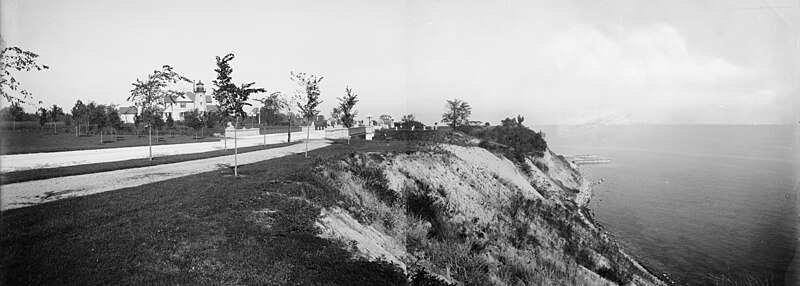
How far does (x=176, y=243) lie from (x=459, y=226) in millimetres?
9777

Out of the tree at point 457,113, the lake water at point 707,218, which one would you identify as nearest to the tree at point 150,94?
the lake water at point 707,218

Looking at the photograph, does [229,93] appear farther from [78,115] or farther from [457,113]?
[457,113]

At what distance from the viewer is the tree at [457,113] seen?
188 ft

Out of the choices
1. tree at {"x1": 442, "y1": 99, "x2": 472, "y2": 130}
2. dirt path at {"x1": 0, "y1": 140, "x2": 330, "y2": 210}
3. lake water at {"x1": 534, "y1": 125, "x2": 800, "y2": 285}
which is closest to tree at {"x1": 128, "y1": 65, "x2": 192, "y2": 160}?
dirt path at {"x1": 0, "y1": 140, "x2": 330, "y2": 210}

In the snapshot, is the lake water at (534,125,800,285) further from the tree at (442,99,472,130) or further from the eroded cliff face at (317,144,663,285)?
the tree at (442,99,472,130)

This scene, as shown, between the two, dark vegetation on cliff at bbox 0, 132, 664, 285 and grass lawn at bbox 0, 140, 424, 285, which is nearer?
grass lawn at bbox 0, 140, 424, 285

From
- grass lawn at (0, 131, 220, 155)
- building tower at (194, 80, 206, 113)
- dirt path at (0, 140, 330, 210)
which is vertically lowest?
dirt path at (0, 140, 330, 210)

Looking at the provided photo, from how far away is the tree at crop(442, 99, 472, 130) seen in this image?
188ft

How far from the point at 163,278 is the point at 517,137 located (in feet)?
140

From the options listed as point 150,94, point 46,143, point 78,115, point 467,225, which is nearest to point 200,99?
point 78,115

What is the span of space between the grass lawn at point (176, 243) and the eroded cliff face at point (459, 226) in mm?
894

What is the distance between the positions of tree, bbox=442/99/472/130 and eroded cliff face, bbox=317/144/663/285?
112ft

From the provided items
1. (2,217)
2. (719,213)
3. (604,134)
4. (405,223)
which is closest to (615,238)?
(719,213)

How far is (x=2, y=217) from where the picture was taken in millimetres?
6219
